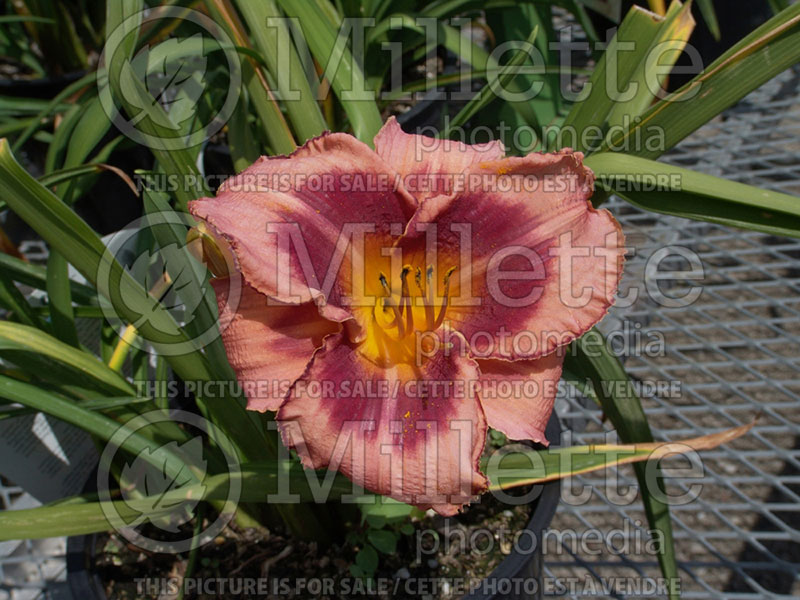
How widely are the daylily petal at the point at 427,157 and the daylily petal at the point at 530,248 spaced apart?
0.02m

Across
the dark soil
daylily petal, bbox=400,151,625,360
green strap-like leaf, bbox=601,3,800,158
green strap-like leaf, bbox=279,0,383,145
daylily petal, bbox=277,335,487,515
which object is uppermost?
green strap-like leaf, bbox=279,0,383,145

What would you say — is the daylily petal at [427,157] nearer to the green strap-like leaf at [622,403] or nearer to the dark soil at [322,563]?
the green strap-like leaf at [622,403]

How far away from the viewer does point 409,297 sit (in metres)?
0.50

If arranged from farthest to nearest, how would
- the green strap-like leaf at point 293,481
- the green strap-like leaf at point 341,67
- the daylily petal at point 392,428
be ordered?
the green strap-like leaf at point 341,67 → the green strap-like leaf at point 293,481 → the daylily petal at point 392,428

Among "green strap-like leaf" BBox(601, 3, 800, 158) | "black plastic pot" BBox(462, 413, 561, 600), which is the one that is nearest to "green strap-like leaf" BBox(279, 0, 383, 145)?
"green strap-like leaf" BBox(601, 3, 800, 158)

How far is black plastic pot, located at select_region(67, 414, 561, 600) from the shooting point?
0.57 m

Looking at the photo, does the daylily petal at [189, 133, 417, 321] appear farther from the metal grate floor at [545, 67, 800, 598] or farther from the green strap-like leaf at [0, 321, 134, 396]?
the metal grate floor at [545, 67, 800, 598]

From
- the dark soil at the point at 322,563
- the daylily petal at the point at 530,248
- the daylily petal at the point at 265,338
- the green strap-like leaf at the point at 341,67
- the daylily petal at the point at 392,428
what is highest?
the green strap-like leaf at the point at 341,67

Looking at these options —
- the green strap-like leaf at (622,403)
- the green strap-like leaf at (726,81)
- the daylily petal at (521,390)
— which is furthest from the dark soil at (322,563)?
the green strap-like leaf at (726,81)

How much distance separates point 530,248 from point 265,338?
19 centimetres

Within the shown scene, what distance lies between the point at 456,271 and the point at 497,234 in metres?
0.04

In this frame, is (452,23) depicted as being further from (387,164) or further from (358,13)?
(387,164)

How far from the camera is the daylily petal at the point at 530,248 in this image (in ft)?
1.45

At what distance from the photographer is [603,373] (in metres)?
0.57
